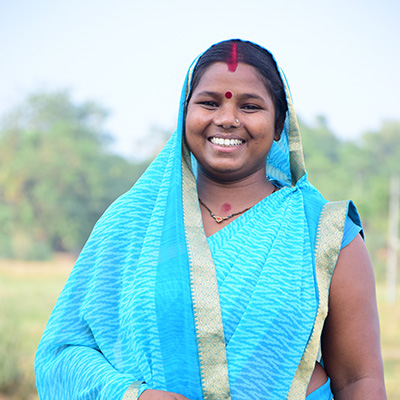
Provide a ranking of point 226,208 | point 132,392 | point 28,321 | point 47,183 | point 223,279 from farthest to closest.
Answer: point 47,183
point 28,321
point 226,208
point 223,279
point 132,392

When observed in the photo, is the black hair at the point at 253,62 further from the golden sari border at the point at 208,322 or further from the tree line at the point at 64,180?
the tree line at the point at 64,180

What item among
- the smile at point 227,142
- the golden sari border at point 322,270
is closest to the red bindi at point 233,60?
the smile at point 227,142

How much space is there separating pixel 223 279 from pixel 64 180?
60.1ft

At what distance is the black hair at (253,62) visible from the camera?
74.9 inches

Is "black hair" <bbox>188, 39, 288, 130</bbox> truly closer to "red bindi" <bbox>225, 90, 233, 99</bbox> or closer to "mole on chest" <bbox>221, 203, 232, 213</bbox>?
"red bindi" <bbox>225, 90, 233, 99</bbox>

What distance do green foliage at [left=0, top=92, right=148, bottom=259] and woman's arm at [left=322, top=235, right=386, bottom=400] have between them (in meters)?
17.5

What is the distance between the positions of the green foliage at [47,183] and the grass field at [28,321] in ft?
2.30

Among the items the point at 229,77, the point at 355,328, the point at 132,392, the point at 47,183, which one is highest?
the point at 47,183

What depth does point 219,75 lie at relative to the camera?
1.88 meters

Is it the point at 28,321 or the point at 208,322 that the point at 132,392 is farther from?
the point at 28,321

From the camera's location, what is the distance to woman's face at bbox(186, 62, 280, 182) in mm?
1835

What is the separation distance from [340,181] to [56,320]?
70.2 ft

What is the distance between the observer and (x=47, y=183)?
63.4ft

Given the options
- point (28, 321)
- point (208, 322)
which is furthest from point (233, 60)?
point (28, 321)
